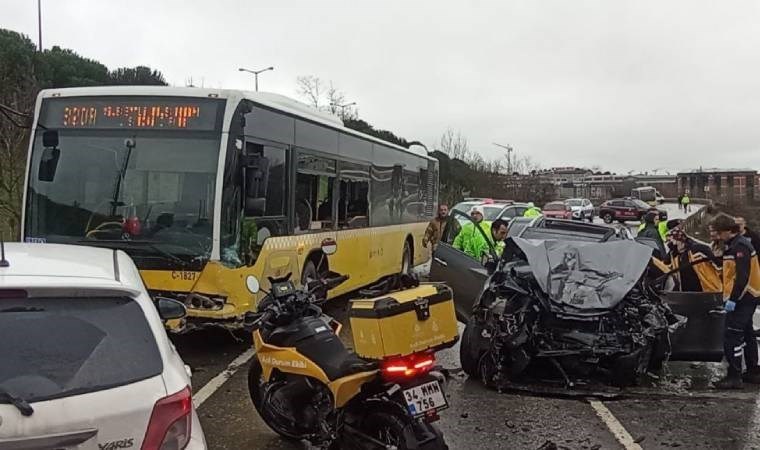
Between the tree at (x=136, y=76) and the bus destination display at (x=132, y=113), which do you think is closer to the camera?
the bus destination display at (x=132, y=113)

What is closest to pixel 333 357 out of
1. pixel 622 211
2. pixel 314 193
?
pixel 314 193

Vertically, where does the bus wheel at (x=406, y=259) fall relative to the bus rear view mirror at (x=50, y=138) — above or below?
below

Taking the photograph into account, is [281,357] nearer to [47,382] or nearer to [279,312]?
[279,312]

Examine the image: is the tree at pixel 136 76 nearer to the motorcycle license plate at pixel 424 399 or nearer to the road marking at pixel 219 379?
the road marking at pixel 219 379

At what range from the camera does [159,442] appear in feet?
8.66

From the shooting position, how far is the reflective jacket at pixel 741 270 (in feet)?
23.0

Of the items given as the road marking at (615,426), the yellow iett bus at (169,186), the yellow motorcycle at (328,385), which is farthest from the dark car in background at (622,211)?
the yellow motorcycle at (328,385)

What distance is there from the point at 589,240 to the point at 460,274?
4.79 ft

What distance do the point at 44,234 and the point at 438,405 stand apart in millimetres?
5376

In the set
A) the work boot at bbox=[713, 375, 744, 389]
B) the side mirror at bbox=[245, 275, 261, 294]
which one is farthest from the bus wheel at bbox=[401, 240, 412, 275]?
the side mirror at bbox=[245, 275, 261, 294]

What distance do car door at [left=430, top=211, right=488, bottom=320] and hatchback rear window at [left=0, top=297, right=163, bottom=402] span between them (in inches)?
215

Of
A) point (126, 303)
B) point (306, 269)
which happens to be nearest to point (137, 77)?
point (306, 269)

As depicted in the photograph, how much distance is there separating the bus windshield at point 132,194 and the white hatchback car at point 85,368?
15.2 feet

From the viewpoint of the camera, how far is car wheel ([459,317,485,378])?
276 inches
